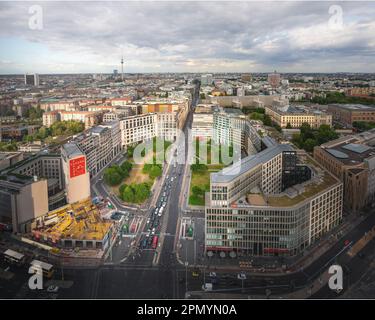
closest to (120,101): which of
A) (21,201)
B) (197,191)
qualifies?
(197,191)

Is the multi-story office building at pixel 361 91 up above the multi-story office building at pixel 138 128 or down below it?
above

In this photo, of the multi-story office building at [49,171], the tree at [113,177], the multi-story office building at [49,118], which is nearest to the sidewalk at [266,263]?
the multi-story office building at [49,171]

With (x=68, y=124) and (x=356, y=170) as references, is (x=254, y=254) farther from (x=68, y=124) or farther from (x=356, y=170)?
(x=68, y=124)

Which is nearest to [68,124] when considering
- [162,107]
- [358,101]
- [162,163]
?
[162,107]

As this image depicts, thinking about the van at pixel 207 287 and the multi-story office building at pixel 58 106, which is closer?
the van at pixel 207 287

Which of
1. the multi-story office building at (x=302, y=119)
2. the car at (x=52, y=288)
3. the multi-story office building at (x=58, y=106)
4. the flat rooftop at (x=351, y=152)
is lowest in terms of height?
the car at (x=52, y=288)

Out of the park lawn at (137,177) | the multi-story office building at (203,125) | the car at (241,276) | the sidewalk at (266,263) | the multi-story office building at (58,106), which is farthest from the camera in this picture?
the multi-story office building at (58,106)

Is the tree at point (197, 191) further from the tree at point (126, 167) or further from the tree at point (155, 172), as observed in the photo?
the tree at point (126, 167)
